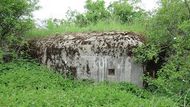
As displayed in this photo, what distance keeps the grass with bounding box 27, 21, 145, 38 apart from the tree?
101 cm

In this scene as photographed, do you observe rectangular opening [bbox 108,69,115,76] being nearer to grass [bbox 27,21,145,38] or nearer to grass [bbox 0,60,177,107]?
grass [bbox 0,60,177,107]

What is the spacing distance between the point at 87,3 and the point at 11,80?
13.1 meters

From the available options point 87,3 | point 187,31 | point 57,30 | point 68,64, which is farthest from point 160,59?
point 87,3

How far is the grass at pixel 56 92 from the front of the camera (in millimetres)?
9312

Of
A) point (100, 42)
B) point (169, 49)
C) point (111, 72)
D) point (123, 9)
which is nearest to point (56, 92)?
point (111, 72)

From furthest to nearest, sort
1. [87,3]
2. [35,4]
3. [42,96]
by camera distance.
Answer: [87,3] → [35,4] → [42,96]

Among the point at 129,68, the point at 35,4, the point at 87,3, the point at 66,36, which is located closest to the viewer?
the point at 129,68

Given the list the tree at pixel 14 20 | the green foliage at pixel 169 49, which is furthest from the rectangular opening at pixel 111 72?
the tree at pixel 14 20

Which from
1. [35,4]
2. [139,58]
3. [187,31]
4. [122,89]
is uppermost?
[35,4]

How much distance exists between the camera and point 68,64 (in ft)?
42.5

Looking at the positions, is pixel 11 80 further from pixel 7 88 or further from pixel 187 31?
pixel 187 31

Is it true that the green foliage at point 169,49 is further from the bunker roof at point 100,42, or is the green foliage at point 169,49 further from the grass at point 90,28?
the grass at point 90,28

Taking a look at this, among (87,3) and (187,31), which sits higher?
(87,3)

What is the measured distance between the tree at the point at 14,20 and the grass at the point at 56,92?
874 millimetres
